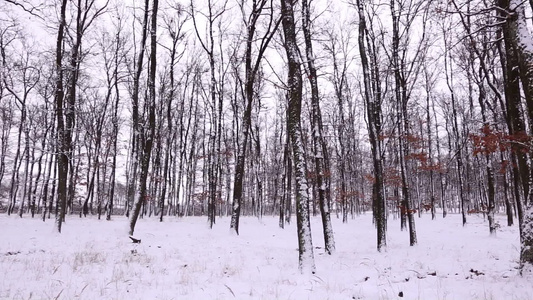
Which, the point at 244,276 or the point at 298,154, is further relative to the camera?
the point at 298,154

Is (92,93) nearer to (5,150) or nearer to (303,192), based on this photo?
(5,150)

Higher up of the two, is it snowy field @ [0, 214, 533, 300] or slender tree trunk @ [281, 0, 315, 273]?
slender tree trunk @ [281, 0, 315, 273]

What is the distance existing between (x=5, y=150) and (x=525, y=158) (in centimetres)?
4140

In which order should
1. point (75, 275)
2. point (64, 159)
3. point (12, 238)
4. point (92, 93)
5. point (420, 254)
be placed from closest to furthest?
point (75, 275), point (420, 254), point (12, 238), point (64, 159), point (92, 93)

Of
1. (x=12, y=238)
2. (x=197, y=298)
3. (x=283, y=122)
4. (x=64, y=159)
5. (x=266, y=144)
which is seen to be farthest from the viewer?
(x=266, y=144)

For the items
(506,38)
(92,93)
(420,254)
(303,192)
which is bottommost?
(420,254)

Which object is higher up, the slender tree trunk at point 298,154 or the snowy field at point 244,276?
the slender tree trunk at point 298,154

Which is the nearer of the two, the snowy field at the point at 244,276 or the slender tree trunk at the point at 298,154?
the snowy field at the point at 244,276

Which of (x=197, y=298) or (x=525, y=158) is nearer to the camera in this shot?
(x=197, y=298)

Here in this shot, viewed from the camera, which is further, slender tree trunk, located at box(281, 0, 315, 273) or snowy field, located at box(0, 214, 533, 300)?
slender tree trunk, located at box(281, 0, 315, 273)

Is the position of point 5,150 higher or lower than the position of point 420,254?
higher

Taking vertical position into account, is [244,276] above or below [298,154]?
below

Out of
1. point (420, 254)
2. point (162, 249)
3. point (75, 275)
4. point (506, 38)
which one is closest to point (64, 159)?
point (162, 249)

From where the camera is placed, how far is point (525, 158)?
21.2 feet
